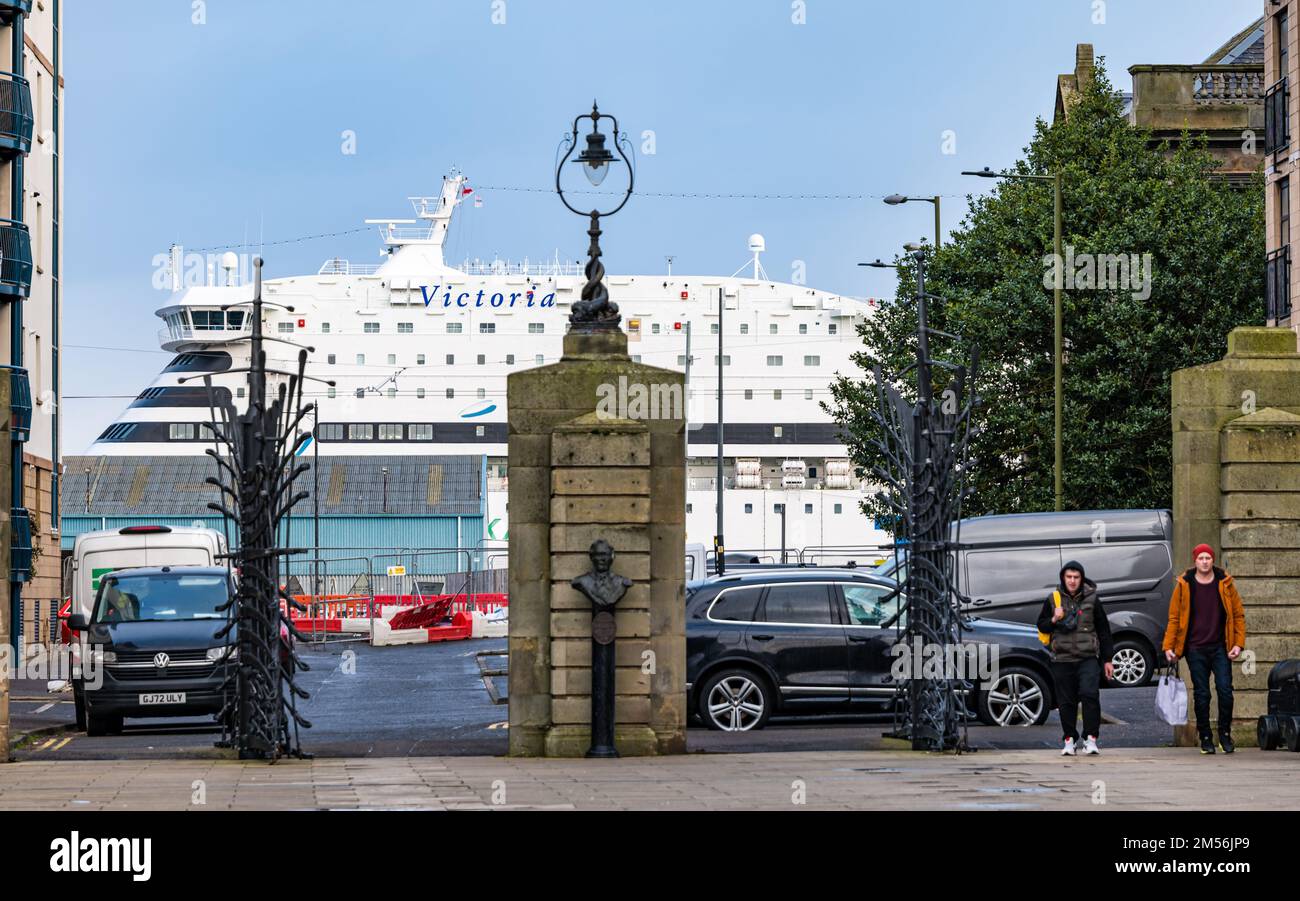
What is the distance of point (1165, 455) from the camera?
42.2m

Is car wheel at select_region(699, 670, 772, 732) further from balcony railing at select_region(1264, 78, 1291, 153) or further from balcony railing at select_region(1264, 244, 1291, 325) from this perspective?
balcony railing at select_region(1264, 78, 1291, 153)

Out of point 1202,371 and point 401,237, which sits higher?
point 401,237

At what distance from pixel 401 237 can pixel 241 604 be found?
92.4m

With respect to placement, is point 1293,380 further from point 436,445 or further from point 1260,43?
point 436,445

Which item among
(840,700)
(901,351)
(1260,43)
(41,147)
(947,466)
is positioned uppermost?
(1260,43)

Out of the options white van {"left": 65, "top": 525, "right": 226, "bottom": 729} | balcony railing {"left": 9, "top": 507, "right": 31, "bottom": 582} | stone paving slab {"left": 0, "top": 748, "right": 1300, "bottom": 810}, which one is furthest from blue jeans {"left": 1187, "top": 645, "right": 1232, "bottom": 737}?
balcony railing {"left": 9, "top": 507, "right": 31, "bottom": 582}

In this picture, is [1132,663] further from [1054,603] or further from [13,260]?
[13,260]

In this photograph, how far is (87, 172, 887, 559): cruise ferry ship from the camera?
9962cm

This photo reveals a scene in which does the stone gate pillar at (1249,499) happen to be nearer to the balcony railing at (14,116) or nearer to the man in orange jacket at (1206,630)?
the man in orange jacket at (1206,630)

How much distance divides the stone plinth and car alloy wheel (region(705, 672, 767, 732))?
13.7 feet

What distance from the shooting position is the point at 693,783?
13.0 meters

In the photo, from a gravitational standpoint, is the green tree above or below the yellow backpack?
above
